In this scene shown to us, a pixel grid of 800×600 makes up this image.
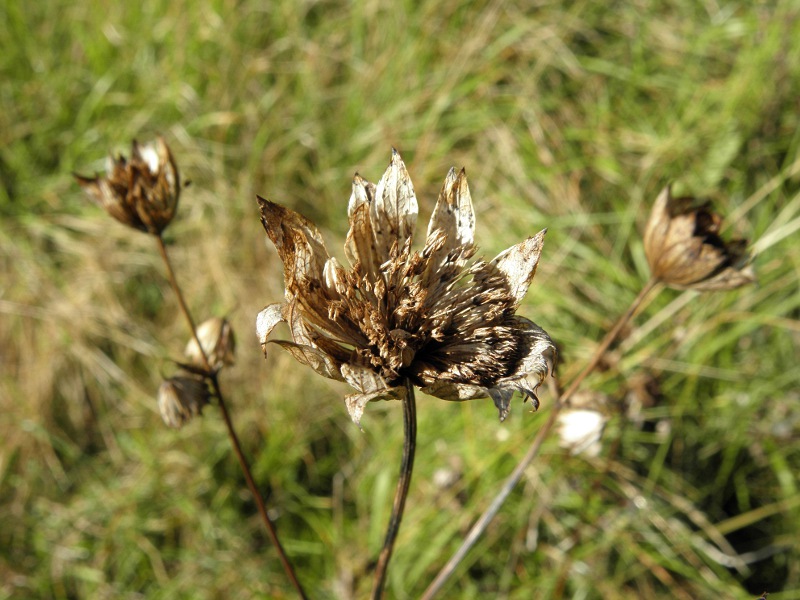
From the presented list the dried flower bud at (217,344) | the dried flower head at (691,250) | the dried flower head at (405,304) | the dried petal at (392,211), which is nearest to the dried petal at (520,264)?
the dried flower head at (405,304)

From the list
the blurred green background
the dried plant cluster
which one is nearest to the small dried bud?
the dried plant cluster

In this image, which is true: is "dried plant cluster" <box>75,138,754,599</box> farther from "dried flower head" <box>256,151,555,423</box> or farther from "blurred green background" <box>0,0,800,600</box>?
"blurred green background" <box>0,0,800,600</box>

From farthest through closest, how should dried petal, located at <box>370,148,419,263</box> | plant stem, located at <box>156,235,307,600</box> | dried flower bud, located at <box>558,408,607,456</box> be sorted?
dried flower bud, located at <box>558,408,607,456</box> < plant stem, located at <box>156,235,307,600</box> < dried petal, located at <box>370,148,419,263</box>

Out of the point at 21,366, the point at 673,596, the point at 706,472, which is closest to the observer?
the point at 673,596

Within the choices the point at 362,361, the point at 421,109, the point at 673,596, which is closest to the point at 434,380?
the point at 362,361

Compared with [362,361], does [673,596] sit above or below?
below

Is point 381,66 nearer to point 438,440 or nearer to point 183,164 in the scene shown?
point 183,164

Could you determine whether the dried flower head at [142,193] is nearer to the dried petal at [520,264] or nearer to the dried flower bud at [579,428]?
the dried petal at [520,264]
